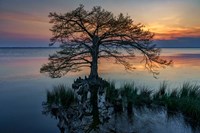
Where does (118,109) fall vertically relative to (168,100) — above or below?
below

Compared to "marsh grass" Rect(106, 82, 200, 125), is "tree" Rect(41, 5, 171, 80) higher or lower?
higher

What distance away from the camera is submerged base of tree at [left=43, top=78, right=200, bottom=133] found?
9742 millimetres

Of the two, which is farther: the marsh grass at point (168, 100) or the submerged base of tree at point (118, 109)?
the marsh grass at point (168, 100)

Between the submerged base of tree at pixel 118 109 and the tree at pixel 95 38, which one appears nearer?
the submerged base of tree at pixel 118 109

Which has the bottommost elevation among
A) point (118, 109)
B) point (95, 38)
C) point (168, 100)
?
point (118, 109)

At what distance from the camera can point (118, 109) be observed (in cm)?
1209

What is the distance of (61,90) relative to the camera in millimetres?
13852

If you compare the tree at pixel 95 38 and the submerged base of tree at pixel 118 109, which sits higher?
the tree at pixel 95 38

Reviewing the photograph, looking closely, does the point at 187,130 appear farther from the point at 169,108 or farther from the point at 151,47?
the point at 151,47

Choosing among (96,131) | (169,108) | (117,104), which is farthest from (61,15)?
(169,108)

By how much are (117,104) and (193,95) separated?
4.31 meters

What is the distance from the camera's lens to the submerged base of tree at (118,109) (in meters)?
9.74

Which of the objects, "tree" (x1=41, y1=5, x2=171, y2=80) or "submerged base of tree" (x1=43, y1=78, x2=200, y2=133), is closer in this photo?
"submerged base of tree" (x1=43, y1=78, x2=200, y2=133)

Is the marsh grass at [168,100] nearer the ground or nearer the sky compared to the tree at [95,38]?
nearer the ground
